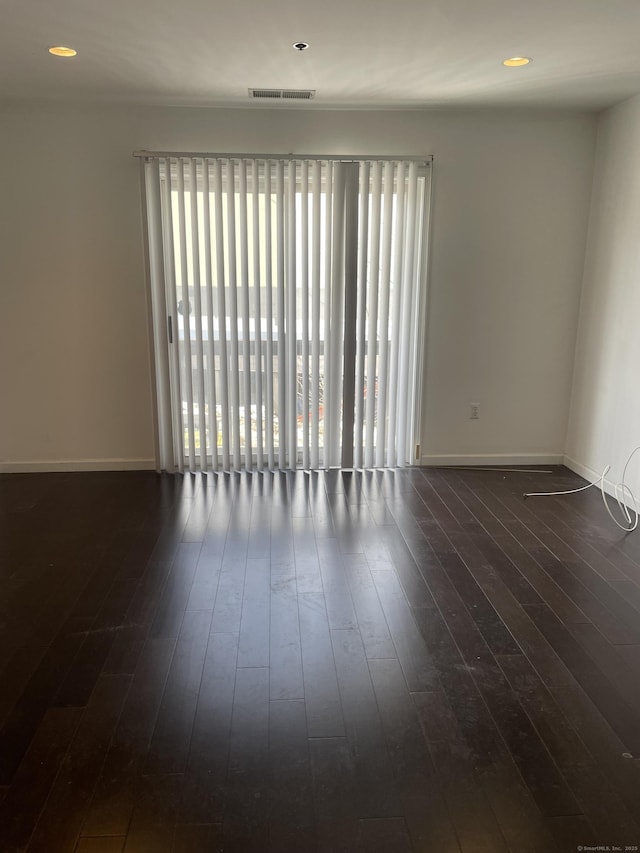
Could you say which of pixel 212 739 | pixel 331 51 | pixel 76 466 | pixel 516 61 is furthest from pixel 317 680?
pixel 516 61

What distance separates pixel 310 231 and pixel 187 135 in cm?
104

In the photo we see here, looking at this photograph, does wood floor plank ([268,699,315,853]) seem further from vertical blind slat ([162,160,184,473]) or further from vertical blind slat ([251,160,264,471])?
vertical blind slat ([162,160,184,473])

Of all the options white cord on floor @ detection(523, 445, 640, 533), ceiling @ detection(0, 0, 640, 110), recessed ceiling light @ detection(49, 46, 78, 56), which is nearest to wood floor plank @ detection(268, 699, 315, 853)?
white cord on floor @ detection(523, 445, 640, 533)

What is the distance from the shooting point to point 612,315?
420 cm

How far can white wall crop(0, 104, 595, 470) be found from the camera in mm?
4156

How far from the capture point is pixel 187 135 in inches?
163

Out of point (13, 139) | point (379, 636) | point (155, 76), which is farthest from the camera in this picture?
point (13, 139)

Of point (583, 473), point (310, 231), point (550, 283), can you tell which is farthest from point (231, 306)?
point (583, 473)

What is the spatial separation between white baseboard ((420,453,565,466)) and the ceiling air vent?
2.66 meters

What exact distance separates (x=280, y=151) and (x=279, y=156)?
92 mm

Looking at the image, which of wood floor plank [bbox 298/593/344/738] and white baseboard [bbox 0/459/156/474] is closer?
wood floor plank [bbox 298/593/344/738]

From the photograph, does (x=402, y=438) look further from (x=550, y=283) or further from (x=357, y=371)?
(x=550, y=283)

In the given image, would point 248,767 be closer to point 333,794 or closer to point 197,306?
point 333,794

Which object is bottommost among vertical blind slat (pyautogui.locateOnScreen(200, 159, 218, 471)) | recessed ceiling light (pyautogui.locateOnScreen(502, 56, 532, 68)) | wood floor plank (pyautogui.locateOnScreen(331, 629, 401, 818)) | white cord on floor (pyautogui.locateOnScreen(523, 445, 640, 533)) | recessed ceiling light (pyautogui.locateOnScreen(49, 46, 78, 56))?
wood floor plank (pyautogui.locateOnScreen(331, 629, 401, 818))
